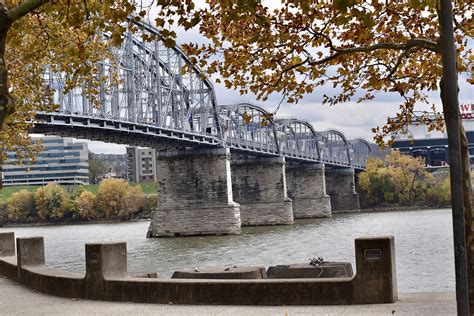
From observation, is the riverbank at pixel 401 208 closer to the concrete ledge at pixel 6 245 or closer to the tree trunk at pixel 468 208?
the concrete ledge at pixel 6 245

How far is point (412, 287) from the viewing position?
3294 centimetres

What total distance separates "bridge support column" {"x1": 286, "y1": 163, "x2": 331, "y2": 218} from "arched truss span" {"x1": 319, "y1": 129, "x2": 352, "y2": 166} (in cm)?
2125

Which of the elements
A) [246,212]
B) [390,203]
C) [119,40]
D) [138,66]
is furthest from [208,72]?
[390,203]

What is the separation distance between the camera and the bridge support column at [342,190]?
165750mm

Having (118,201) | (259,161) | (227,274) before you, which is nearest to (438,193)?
(259,161)

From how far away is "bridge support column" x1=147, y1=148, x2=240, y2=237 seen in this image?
96938mm

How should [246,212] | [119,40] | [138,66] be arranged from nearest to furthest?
[119,40] → [138,66] → [246,212]

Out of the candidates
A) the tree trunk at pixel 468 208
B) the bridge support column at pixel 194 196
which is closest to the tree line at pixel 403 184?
the bridge support column at pixel 194 196

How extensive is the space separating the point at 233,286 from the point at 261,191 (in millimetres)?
107043

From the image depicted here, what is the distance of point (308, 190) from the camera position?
486 feet

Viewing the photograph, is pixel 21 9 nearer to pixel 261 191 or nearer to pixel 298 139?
pixel 261 191

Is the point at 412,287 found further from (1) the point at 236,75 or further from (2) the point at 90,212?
(2) the point at 90,212

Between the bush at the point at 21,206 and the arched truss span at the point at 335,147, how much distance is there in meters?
60.8

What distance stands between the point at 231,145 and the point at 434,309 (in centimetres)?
9755
